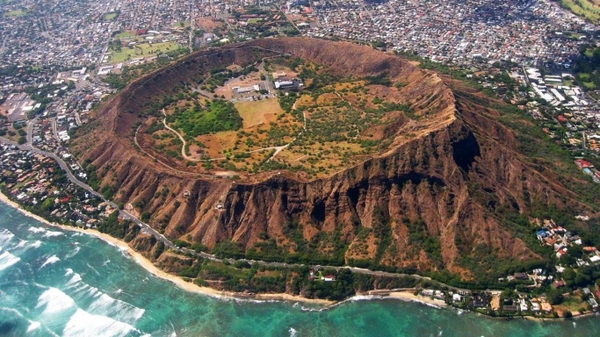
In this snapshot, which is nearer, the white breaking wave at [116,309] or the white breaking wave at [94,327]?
the white breaking wave at [94,327]

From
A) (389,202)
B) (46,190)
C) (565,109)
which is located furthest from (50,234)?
(565,109)

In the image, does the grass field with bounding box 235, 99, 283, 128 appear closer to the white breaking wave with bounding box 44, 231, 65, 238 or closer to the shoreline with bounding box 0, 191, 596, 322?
the shoreline with bounding box 0, 191, 596, 322

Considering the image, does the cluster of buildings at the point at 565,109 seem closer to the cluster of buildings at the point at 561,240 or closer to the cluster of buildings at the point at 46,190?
the cluster of buildings at the point at 561,240

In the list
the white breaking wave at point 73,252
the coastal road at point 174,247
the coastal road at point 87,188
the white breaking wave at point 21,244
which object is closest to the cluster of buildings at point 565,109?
the coastal road at point 174,247

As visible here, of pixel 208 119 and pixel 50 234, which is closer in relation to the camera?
pixel 50 234

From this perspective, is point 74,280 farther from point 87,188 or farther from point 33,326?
point 87,188

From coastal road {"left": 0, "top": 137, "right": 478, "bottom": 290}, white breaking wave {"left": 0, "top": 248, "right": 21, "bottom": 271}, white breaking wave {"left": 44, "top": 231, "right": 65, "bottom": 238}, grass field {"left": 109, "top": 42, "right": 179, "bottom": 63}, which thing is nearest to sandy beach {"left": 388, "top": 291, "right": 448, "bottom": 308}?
coastal road {"left": 0, "top": 137, "right": 478, "bottom": 290}

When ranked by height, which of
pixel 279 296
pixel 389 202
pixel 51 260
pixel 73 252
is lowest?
pixel 51 260
